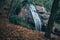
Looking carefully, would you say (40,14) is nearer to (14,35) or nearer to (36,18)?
(36,18)

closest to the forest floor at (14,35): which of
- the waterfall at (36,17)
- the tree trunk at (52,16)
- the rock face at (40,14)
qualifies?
the tree trunk at (52,16)

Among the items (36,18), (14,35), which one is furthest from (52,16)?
(36,18)

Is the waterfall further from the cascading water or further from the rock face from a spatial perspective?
the rock face

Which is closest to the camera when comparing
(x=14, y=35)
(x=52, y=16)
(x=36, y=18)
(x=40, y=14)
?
(x=14, y=35)

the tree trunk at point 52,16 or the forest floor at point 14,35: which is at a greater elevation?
the tree trunk at point 52,16

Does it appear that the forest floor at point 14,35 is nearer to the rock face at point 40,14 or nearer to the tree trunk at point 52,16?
the tree trunk at point 52,16

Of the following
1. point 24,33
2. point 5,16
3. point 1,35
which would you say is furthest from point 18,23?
point 1,35

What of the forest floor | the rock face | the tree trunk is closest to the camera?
the forest floor

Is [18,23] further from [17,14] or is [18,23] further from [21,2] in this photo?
[21,2]

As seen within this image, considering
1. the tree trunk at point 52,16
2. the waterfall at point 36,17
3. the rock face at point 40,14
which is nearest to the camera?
the tree trunk at point 52,16

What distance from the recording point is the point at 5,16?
15.7 meters

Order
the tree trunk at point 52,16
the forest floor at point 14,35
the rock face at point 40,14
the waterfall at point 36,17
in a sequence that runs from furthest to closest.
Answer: the rock face at point 40,14 → the waterfall at point 36,17 → the tree trunk at point 52,16 → the forest floor at point 14,35

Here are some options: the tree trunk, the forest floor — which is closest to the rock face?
the forest floor

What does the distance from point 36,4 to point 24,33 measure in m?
6.54
